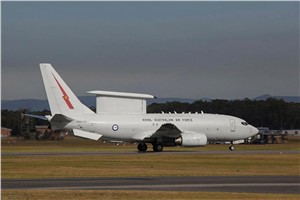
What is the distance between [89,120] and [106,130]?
1686 mm

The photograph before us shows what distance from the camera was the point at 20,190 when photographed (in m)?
27.5

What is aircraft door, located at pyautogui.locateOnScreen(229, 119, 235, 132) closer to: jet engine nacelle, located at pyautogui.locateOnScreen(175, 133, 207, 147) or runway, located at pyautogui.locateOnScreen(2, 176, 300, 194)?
jet engine nacelle, located at pyautogui.locateOnScreen(175, 133, 207, 147)

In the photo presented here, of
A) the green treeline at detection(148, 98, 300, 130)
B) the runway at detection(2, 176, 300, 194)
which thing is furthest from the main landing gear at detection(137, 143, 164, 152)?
the green treeline at detection(148, 98, 300, 130)

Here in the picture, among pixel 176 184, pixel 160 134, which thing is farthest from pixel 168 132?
pixel 176 184

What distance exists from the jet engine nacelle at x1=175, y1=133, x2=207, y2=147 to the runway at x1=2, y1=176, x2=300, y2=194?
28.7 meters

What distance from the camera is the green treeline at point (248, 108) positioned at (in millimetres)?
114812

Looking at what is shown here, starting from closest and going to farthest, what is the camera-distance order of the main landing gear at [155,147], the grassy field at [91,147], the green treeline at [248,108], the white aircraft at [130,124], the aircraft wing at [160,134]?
the white aircraft at [130,124], the aircraft wing at [160,134], the main landing gear at [155,147], the grassy field at [91,147], the green treeline at [248,108]

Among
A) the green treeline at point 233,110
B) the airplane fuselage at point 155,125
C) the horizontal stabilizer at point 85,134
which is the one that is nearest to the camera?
the horizontal stabilizer at point 85,134

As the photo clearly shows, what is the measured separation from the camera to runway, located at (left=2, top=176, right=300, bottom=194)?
28.3 metres

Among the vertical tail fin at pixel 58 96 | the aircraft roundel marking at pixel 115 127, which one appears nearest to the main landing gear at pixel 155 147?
the aircraft roundel marking at pixel 115 127

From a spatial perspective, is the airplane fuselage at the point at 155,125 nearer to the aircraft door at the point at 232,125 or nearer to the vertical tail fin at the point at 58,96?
the aircraft door at the point at 232,125

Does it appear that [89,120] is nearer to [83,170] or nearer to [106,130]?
[106,130]

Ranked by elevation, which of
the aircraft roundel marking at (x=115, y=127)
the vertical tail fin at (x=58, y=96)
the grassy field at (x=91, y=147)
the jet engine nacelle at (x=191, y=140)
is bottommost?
the grassy field at (x=91, y=147)

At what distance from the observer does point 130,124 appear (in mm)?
63531
